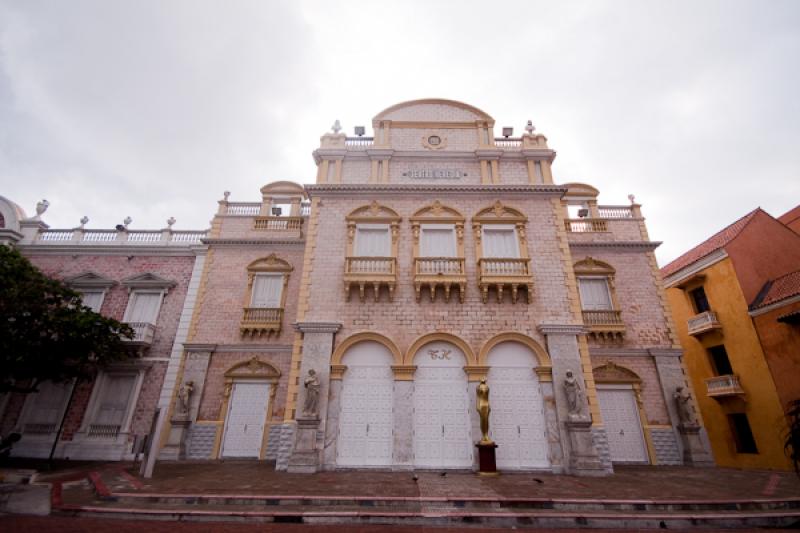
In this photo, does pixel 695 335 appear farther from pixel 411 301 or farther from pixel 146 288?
pixel 146 288

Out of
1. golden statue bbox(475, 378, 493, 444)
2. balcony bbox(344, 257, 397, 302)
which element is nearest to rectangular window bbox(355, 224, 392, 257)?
balcony bbox(344, 257, 397, 302)

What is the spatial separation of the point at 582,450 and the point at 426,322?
20.4ft

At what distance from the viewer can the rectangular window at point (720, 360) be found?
1602 cm

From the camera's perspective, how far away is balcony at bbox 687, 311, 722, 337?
1608 cm

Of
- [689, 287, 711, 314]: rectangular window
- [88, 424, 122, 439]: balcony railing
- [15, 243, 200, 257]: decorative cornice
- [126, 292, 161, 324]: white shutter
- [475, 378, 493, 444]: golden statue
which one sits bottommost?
[88, 424, 122, 439]: balcony railing

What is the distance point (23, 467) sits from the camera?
12438 millimetres

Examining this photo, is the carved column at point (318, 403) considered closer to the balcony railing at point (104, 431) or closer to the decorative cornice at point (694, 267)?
the balcony railing at point (104, 431)

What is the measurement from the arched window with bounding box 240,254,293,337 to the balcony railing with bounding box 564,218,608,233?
45.7 ft

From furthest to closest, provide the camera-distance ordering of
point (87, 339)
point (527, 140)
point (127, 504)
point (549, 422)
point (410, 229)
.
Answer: point (527, 140)
point (410, 229)
point (87, 339)
point (549, 422)
point (127, 504)

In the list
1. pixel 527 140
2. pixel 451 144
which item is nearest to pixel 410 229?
pixel 451 144

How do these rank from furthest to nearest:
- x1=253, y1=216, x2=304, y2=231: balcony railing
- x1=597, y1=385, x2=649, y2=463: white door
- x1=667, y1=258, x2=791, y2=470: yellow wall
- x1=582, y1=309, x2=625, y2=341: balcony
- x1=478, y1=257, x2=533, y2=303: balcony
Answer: x1=253, y1=216, x2=304, y2=231: balcony railing < x1=582, y1=309, x2=625, y2=341: balcony < x1=597, y1=385, x2=649, y2=463: white door < x1=667, y1=258, x2=791, y2=470: yellow wall < x1=478, y1=257, x2=533, y2=303: balcony

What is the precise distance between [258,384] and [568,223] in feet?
53.7

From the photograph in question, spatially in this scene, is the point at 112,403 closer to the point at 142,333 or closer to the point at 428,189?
the point at 142,333

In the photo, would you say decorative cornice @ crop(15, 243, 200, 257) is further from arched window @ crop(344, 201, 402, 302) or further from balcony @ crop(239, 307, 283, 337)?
arched window @ crop(344, 201, 402, 302)
